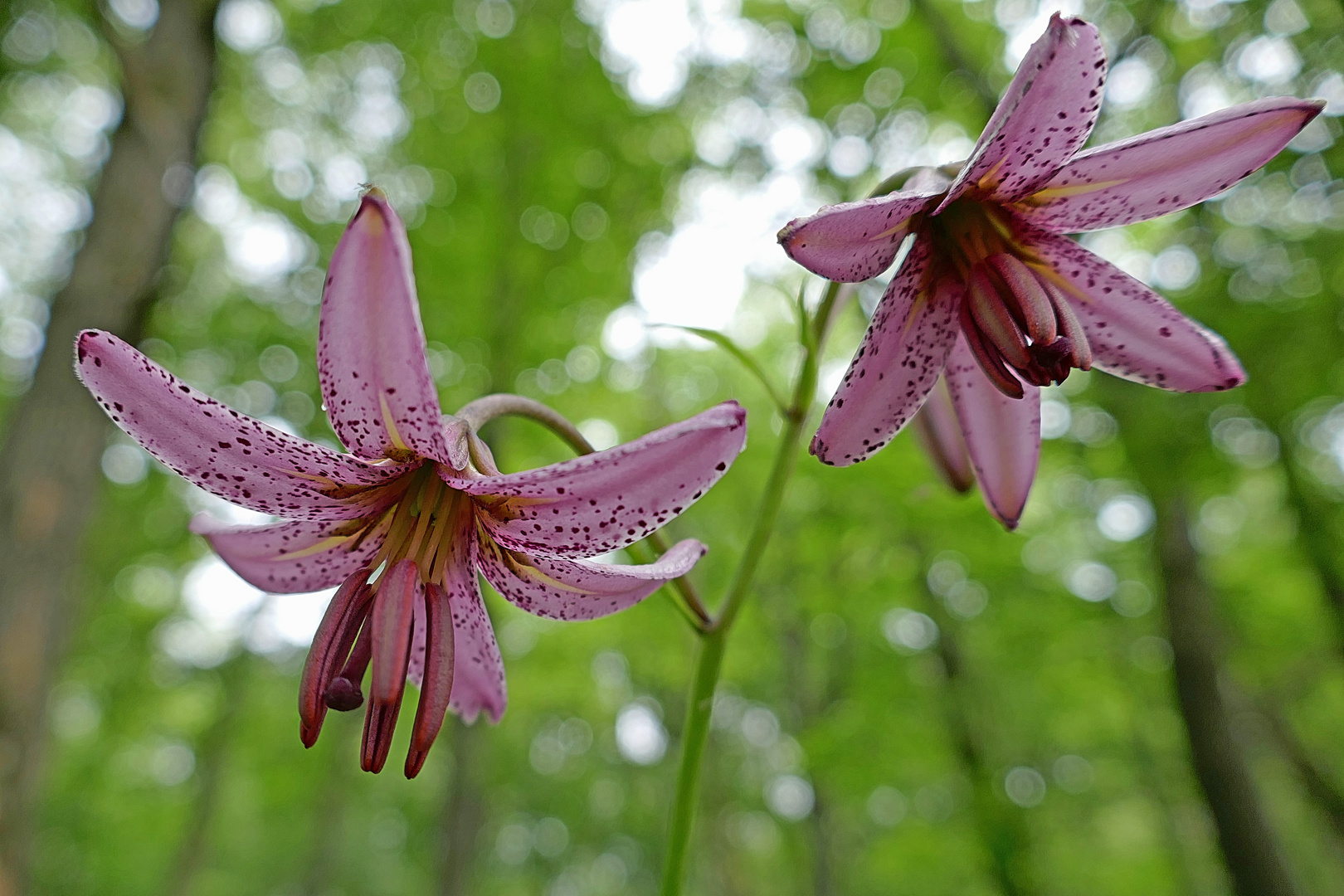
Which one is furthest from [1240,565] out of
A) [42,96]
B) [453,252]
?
[42,96]

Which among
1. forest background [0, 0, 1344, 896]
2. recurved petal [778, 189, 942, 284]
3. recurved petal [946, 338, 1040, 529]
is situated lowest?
recurved petal [946, 338, 1040, 529]

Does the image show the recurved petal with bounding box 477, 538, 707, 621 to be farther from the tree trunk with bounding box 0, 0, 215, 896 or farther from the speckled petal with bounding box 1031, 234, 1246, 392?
the tree trunk with bounding box 0, 0, 215, 896

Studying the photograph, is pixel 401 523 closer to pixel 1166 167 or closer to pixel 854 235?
pixel 854 235

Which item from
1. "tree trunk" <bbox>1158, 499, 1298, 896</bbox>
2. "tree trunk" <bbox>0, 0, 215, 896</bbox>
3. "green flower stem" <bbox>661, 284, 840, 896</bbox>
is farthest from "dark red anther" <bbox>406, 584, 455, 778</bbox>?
"tree trunk" <bbox>1158, 499, 1298, 896</bbox>

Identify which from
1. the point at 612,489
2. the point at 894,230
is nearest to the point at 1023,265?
the point at 894,230

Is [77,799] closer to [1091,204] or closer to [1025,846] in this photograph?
[1025,846]

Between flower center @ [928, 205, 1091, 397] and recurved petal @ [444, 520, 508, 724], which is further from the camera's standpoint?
recurved petal @ [444, 520, 508, 724]
